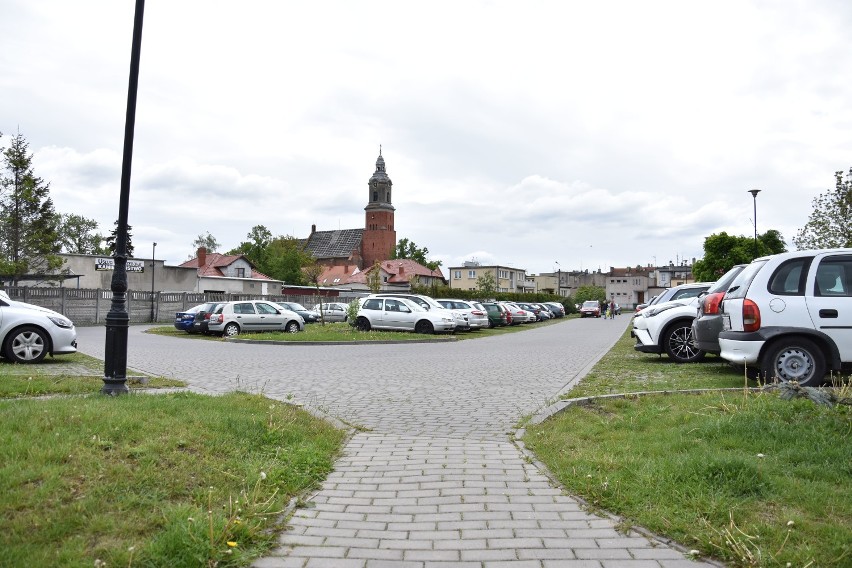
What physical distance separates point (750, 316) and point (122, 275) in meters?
8.09

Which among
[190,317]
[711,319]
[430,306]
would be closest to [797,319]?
[711,319]

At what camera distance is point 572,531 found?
425 centimetres

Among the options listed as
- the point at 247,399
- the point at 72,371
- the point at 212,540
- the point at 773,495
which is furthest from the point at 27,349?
the point at 773,495

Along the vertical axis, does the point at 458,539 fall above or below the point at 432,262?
below

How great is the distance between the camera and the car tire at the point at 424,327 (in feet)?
89.5

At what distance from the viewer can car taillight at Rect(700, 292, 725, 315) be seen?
11011 millimetres

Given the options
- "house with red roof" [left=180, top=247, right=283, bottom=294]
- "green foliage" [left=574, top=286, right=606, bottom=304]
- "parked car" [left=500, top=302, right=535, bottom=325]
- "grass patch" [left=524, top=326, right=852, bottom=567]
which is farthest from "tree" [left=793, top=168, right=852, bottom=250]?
"green foliage" [left=574, top=286, right=606, bottom=304]

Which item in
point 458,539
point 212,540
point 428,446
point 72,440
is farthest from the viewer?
point 428,446

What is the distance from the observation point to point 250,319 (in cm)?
2842

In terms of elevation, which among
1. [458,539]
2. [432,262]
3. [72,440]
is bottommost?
[458,539]

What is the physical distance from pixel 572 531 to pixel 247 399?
15.4 ft

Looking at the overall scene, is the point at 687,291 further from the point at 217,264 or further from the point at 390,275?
the point at 390,275

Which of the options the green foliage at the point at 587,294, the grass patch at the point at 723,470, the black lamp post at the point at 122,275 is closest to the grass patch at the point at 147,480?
the black lamp post at the point at 122,275

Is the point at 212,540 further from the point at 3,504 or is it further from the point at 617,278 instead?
the point at 617,278
